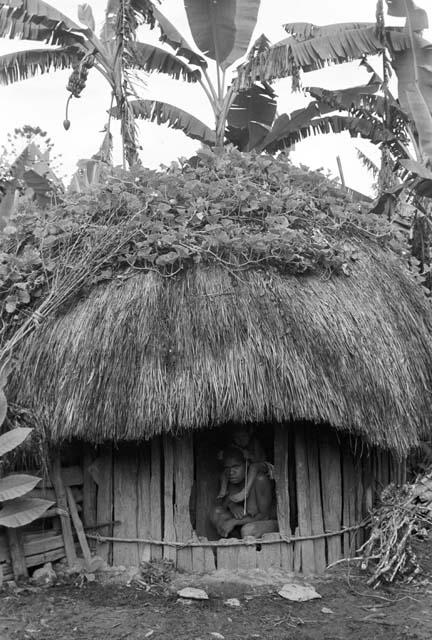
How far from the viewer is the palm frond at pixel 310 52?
9.88 metres

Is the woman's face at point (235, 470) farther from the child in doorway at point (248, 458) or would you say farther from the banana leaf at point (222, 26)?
the banana leaf at point (222, 26)

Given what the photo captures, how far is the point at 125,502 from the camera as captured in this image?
5.79 m

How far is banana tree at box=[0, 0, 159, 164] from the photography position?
835 cm

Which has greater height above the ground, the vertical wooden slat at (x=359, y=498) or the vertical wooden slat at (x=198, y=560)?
the vertical wooden slat at (x=359, y=498)

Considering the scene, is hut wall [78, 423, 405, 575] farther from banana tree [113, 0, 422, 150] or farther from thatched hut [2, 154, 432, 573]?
banana tree [113, 0, 422, 150]

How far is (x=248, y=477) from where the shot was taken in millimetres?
6035

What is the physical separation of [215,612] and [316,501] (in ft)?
4.77

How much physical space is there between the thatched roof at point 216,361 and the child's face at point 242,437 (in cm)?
75

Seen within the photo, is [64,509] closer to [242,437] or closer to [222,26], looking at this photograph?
[242,437]

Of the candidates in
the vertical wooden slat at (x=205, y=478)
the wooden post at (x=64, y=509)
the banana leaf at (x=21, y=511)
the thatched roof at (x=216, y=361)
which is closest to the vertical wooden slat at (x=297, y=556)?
the vertical wooden slat at (x=205, y=478)

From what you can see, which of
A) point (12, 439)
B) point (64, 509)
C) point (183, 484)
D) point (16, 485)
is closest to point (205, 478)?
point (183, 484)

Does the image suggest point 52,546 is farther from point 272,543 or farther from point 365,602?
point 365,602

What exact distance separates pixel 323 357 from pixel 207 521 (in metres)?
2.09

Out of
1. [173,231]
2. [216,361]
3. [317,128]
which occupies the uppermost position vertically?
[317,128]
